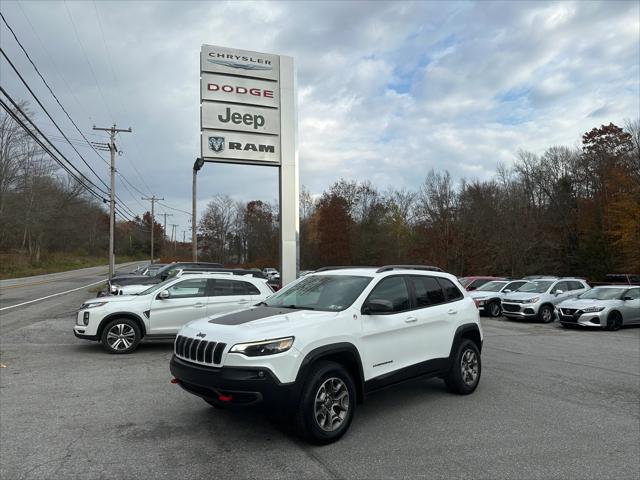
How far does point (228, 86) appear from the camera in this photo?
15883 mm

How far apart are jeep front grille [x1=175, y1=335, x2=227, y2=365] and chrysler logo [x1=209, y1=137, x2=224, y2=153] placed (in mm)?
11279

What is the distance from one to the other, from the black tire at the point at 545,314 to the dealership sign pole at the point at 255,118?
30.2ft

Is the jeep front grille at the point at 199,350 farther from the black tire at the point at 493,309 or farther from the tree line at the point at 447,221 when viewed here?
the tree line at the point at 447,221

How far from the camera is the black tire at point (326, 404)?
4.46m

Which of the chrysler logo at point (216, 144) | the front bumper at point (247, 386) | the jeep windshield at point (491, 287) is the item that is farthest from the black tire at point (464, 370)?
the jeep windshield at point (491, 287)

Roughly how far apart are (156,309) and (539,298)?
1380 cm

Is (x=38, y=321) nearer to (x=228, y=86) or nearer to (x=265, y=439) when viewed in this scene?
(x=228, y=86)

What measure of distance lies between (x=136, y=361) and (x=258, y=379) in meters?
5.49

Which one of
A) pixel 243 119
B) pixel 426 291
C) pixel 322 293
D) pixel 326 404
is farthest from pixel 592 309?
pixel 326 404

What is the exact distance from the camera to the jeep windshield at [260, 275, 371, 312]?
5.36m

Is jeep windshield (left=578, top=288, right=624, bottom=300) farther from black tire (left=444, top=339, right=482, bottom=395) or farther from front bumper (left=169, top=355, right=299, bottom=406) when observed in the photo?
front bumper (left=169, top=355, right=299, bottom=406)

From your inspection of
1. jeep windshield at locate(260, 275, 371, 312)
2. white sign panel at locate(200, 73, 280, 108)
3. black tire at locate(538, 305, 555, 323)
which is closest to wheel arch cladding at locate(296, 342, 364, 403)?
jeep windshield at locate(260, 275, 371, 312)

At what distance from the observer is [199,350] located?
4676mm

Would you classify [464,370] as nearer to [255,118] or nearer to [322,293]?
[322,293]
